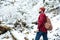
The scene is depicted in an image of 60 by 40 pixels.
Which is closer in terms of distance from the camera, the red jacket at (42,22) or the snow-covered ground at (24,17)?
the red jacket at (42,22)

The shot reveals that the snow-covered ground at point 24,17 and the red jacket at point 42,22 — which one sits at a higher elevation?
the red jacket at point 42,22

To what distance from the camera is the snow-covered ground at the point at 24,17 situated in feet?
34.4

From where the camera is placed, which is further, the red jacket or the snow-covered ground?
the snow-covered ground

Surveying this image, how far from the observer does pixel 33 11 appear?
1297cm

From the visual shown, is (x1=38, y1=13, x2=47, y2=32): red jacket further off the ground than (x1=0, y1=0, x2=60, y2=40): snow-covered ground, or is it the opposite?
(x1=38, y1=13, x2=47, y2=32): red jacket

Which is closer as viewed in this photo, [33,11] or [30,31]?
[30,31]

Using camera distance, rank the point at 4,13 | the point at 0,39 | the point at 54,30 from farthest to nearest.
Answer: the point at 4,13, the point at 54,30, the point at 0,39

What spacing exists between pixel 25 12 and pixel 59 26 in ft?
7.67

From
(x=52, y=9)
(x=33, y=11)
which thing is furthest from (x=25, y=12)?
(x=52, y=9)

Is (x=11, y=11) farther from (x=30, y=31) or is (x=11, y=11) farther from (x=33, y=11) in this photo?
(x=30, y=31)

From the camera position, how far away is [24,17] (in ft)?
40.1

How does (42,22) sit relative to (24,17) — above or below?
above

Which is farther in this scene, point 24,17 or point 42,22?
point 24,17

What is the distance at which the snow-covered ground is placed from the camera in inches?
413
